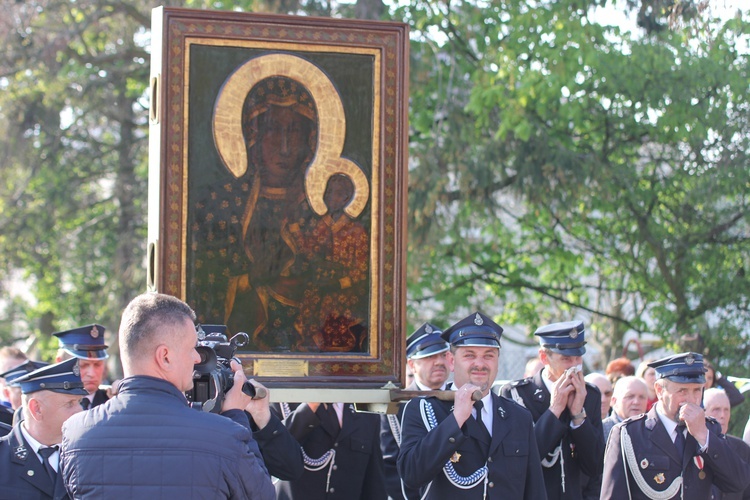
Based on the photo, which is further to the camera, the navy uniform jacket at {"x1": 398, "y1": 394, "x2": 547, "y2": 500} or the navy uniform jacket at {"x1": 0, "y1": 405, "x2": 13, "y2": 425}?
the navy uniform jacket at {"x1": 0, "y1": 405, "x2": 13, "y2": 425}

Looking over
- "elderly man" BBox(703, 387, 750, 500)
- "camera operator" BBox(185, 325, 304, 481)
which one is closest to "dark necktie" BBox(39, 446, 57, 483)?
"camera operator" BBox(185, 325, 304, 481)

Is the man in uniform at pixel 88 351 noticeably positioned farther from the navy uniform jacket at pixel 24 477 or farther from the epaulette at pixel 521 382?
the epaulette at pixel 521 382

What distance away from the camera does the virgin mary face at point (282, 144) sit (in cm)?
611

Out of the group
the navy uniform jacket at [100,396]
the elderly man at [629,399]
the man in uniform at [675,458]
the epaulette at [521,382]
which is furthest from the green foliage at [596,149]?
the navy uniform jacket at [100,396]

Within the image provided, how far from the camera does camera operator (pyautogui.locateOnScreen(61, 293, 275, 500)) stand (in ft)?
12.6

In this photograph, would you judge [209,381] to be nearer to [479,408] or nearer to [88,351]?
[479,408]

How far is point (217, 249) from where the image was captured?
19.7 feet

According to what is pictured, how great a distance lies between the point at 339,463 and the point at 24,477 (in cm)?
234

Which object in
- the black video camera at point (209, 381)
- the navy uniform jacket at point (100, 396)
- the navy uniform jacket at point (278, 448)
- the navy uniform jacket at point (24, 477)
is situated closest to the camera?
the black video camera at point (209, 381)

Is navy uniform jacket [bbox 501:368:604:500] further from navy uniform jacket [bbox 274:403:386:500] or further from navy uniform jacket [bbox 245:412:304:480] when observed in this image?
navy uniform jacket [bbox 245:412:304:480]

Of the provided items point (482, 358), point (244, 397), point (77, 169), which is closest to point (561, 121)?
point (77, 169)

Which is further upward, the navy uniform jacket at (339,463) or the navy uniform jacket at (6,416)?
the navy uniform jacket at (6,416)

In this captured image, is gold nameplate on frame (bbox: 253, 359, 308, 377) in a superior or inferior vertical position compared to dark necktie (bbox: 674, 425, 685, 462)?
superior

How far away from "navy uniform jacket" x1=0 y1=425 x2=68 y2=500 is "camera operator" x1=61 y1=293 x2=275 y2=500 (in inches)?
50.2
